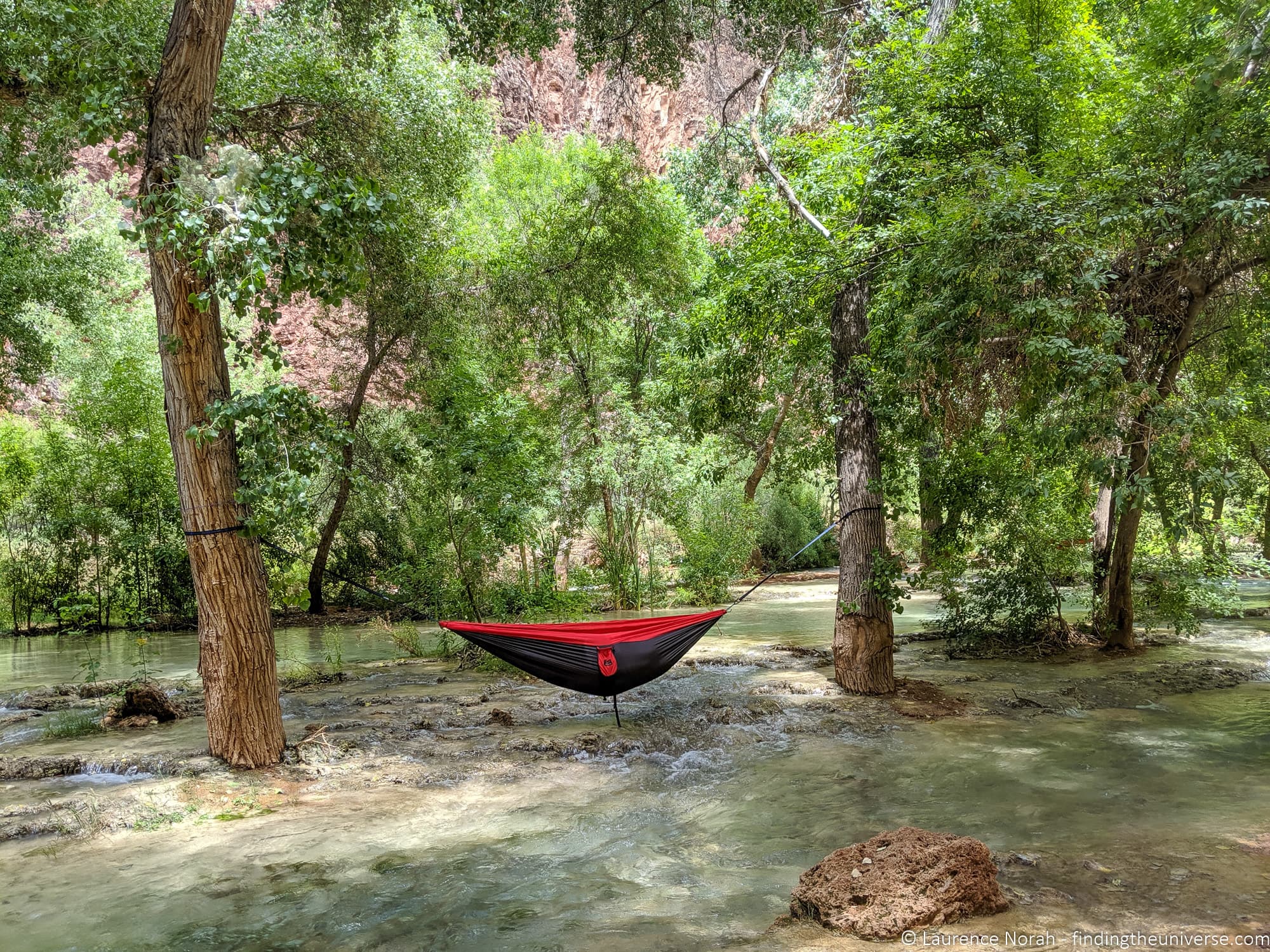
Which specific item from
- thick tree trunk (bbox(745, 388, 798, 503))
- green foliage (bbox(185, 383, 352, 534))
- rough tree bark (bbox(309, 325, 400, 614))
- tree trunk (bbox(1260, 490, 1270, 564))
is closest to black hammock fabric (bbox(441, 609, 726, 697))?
green foliage (bbox(185, 383, 352, 534))

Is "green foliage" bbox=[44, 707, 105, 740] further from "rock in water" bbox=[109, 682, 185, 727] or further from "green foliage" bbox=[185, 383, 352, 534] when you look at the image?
"green foliage" bbox=[185, 383, 352, 534]

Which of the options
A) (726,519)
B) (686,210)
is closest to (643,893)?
(686,210)

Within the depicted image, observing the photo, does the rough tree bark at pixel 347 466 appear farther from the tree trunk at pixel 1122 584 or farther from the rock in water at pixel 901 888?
the rock in water at pixel 901 888

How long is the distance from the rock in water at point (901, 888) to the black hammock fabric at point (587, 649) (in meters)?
2.23

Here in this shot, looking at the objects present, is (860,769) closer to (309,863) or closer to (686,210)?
(309,863)

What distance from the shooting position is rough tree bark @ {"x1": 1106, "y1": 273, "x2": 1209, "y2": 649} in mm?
3756

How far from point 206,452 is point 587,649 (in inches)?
82.5

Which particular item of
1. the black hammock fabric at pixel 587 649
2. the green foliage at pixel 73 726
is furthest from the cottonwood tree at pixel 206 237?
the green foliage at pixel 73 726

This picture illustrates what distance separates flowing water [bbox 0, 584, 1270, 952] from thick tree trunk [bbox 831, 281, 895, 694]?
0.95ft

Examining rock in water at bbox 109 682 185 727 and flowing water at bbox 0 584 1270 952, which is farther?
rock in water at bbox 109 682 185 727

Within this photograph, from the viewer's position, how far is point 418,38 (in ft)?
31.3

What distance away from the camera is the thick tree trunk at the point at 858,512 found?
206 inches

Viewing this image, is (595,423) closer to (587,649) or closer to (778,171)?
(778,171)

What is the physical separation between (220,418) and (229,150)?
3.46ft
